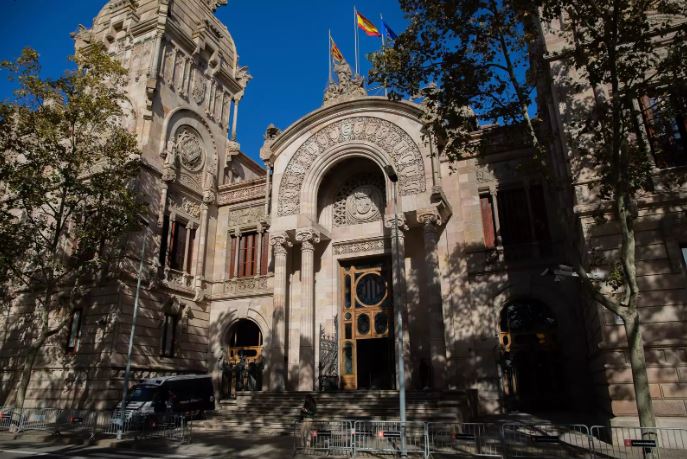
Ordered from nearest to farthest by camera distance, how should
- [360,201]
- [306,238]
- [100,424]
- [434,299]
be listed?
[100,424]
[434,299]
[306,238]
[360,201]

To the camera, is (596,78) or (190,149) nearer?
(596,78)

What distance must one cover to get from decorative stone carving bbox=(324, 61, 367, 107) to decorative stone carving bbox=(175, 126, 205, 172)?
27.1ft

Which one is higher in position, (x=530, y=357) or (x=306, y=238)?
(x=306, y=238)

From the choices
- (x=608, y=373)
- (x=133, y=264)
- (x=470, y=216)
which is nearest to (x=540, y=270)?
(x=470, y=216)

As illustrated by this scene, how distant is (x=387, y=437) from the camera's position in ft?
42.6

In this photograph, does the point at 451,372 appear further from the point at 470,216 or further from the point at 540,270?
the point at 470,216

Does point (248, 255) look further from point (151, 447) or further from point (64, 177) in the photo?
point (151, 447)

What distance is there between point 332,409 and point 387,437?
4.09 metres

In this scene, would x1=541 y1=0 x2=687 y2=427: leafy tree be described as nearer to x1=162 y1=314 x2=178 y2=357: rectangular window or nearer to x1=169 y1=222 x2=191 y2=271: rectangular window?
x1=162 y1=314 x2=178 y2=357: rectangular window

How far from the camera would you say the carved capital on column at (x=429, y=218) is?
19219 mm

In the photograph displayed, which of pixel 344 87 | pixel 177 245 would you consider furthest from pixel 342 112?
pixel 177 245

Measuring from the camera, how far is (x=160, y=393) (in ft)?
60.6

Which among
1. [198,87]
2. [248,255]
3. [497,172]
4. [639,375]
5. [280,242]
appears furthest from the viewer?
[198,87]

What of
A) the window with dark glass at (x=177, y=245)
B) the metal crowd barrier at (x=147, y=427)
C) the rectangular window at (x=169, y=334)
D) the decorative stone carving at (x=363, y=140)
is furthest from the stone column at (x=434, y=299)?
the window with dark glass at (x=177, y=245)
